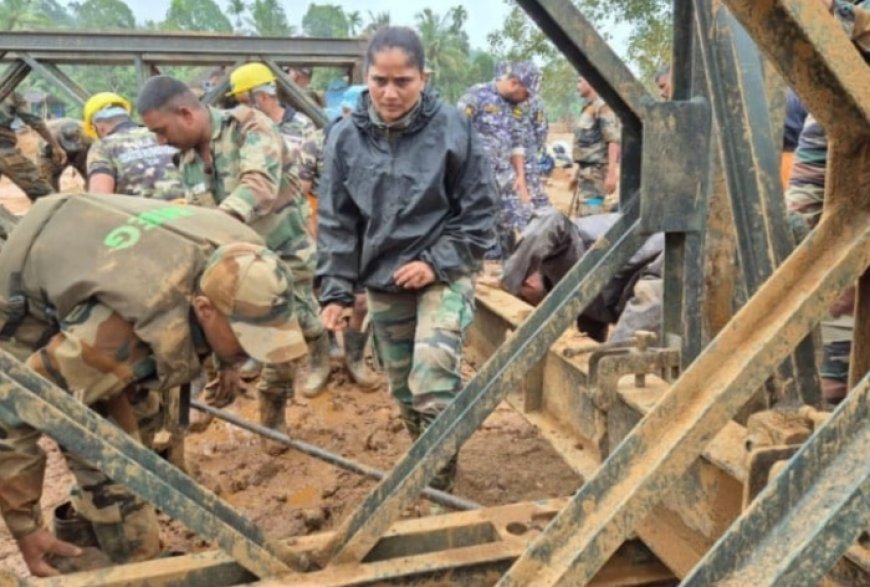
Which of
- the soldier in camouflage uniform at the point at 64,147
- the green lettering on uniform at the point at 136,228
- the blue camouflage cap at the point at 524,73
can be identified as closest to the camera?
the green lettering on uniform at the point at 136,228

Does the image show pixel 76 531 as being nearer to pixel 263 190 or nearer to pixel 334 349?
pixel 263 190

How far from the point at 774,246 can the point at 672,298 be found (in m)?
0.51

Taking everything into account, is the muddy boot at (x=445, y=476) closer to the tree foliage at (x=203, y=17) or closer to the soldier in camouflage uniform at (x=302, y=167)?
the soldier in camouflage uniform at (x=302, y=167)

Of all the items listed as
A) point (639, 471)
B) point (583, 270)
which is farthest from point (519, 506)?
point (639, 471)

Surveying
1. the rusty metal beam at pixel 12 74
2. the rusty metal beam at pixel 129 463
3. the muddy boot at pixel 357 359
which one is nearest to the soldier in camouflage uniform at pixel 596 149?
the muddy boot at pixel 357 359

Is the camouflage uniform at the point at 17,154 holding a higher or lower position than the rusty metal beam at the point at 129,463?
higher

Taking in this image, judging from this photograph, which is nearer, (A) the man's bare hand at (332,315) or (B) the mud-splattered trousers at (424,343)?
(B) the mud-splattered trousers at (424,343)

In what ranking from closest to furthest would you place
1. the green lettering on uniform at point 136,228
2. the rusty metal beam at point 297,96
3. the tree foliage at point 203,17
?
the green lettering on uniform at point 136,228 → the rusty metal beam at point 297,96 → the tree foliage at point 203,17

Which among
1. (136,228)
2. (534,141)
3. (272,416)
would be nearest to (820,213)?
(136,228)

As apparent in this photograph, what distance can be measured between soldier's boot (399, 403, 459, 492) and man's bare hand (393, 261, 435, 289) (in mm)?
490

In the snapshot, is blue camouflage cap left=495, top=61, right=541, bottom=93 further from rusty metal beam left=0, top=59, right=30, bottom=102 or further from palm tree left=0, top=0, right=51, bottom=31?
palm tree left=0, top=0, right=51, bottom=31

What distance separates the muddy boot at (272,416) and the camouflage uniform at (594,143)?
4.88m

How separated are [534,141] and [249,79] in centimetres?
227

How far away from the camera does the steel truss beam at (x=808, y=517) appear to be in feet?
4.24
